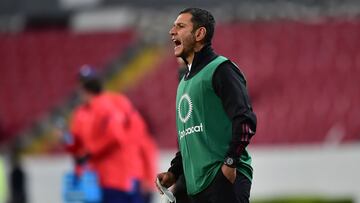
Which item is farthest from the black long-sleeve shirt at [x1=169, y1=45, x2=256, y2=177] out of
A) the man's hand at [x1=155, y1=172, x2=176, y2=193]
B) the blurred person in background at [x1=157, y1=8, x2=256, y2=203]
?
the man's hand at [x1=155, y1=172, x2=176, y2=193]

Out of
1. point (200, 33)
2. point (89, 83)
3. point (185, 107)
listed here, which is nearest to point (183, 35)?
point (200, 33)

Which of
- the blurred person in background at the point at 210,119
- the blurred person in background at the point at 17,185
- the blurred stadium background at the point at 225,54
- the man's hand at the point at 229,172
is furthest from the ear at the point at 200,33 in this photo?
the blurred person in background at the point at 17,185

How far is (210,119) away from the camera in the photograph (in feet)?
19.7

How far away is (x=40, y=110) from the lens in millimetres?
22062

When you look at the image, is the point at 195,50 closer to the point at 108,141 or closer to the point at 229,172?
the point at 229,172

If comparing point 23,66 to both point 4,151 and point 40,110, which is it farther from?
point 4,151

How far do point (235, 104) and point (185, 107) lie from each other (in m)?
0.44

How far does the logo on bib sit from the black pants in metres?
0.40

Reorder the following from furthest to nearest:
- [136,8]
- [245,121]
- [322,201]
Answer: [136,8]
[322,201]
[245,121]

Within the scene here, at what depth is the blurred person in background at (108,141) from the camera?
10242mm

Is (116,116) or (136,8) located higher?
(136,8)

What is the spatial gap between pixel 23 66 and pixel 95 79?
13.4 meters

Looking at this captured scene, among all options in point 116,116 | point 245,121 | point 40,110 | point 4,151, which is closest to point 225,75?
point 245,121

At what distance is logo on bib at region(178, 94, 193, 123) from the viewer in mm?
6121
